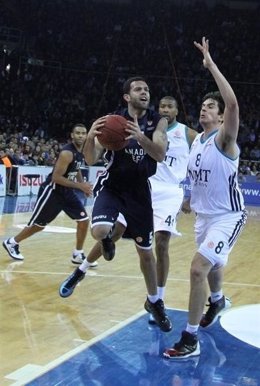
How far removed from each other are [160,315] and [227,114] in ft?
5.70

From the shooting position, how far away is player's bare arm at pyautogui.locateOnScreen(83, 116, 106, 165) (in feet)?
15.3

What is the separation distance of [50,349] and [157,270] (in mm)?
1531

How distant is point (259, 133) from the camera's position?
2723 centimetres

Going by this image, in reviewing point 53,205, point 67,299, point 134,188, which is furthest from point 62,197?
point 134,188

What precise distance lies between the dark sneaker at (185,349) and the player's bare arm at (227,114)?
1.40 m

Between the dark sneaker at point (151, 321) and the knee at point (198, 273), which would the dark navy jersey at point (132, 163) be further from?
the dark sneaker at point (151, 321)

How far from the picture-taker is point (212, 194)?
15.5 ft

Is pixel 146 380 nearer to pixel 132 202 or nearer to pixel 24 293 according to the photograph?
pixel 132 202

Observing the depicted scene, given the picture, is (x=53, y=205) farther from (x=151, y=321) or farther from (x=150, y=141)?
(x=150, y=141)

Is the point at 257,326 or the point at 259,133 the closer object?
the point at 257,326

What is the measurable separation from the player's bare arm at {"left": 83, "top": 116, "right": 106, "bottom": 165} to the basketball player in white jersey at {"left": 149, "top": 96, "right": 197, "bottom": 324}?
100cm

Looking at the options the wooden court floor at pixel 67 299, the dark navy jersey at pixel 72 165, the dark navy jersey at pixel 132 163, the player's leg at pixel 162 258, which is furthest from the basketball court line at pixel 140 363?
the dark navy jersey at pixel 72 165

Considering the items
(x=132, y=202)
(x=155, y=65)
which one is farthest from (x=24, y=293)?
(x=155, y=65)

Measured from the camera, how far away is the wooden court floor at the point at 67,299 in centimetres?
449
